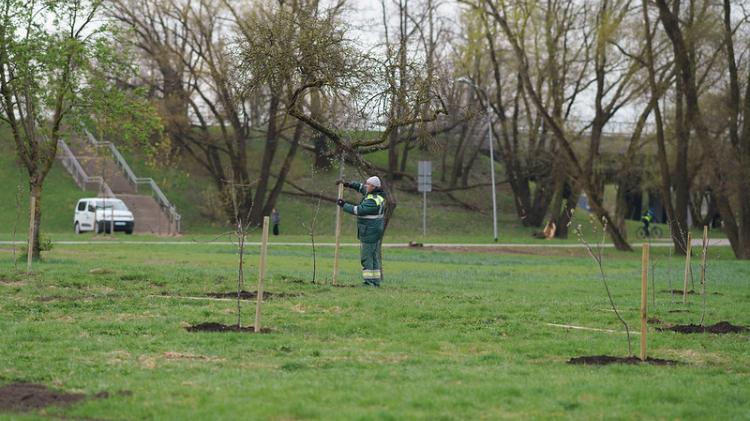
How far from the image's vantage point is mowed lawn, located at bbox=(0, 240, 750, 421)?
6.13 metres

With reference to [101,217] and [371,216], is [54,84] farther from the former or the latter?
[101,217]

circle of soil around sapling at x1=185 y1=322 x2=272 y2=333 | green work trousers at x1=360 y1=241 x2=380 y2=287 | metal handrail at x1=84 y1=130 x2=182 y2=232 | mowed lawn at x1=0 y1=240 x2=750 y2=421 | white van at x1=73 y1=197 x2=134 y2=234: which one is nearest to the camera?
mowed lawn at x1=0 y1=240 x2=750 y2=421

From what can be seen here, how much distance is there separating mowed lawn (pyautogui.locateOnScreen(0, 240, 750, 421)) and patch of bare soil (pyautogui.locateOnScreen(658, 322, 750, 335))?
15.1 inches

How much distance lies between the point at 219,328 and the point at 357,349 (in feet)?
6.36

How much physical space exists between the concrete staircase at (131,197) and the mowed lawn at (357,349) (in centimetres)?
2530

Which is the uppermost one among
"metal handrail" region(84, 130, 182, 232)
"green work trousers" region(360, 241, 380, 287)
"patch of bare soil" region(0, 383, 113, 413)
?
"metal handrail" region(84, 130, 182, 232)

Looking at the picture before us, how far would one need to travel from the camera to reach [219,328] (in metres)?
9.73

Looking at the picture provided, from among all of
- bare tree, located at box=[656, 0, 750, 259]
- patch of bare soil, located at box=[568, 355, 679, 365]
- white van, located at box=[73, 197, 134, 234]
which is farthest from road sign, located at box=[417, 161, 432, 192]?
patch of bare soil, located at box=[568, 355, 679, 365]

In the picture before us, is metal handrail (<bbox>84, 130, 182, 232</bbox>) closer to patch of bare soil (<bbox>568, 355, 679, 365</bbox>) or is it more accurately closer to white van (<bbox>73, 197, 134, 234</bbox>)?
white van (<bbox>73, 197, 134, 234</bbox>)

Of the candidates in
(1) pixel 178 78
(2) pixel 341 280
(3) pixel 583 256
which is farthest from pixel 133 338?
(1) pixel 178 78

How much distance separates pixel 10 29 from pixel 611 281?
13896mm

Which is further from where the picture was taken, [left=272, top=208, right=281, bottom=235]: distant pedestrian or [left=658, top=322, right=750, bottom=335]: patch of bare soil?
[left=272, top=208, right=281, bottom=235]: distant pedestrian

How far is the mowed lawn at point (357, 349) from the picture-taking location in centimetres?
613

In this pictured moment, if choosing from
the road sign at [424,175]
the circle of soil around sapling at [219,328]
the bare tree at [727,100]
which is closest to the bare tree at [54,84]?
the circle of soil around sapling at [219,328]
